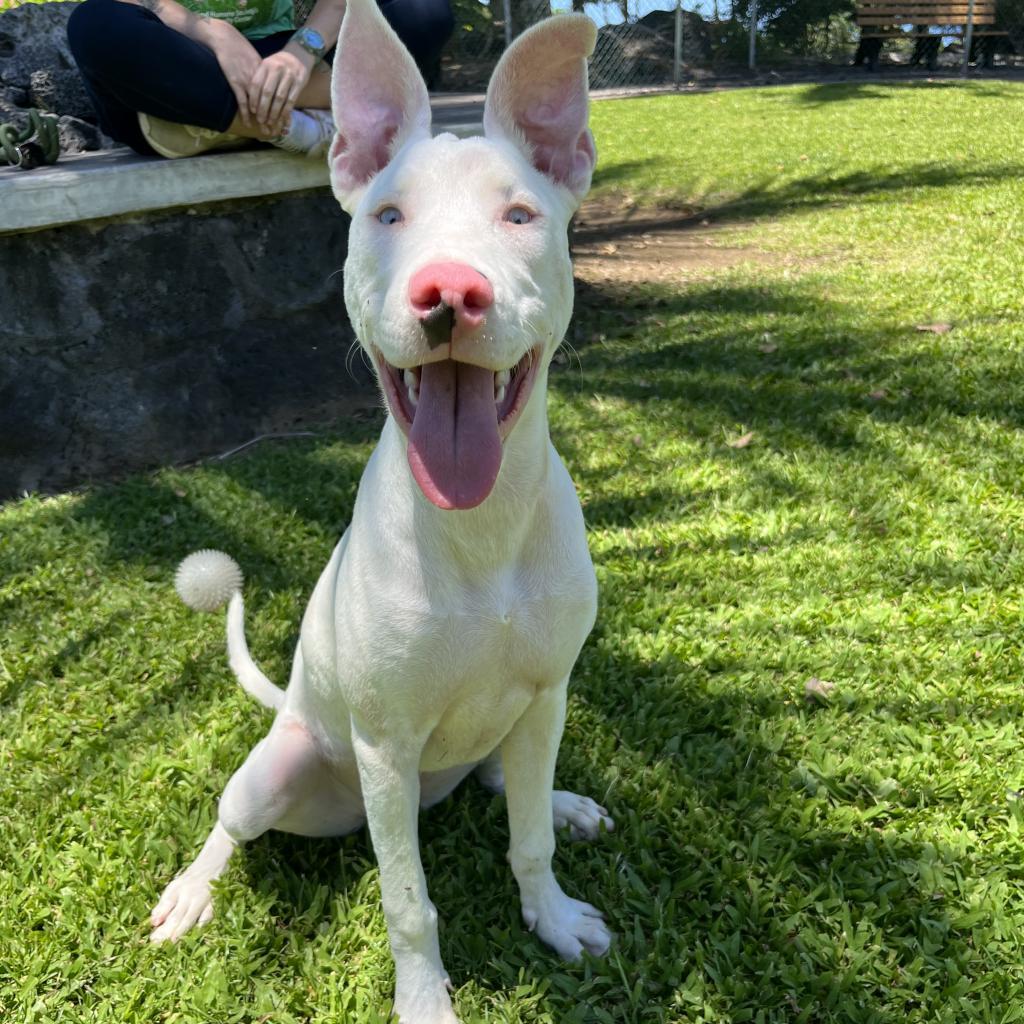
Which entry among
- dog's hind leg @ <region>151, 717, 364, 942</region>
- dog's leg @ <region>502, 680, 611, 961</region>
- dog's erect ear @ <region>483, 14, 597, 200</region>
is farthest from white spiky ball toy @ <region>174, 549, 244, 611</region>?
dog's erect ear @ <region>483, 14, 597, 200</region>

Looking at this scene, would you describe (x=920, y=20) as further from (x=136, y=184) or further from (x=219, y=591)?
(x=219, y=591)

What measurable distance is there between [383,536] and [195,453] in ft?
11.0

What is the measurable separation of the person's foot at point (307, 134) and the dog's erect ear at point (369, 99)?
2.93 m

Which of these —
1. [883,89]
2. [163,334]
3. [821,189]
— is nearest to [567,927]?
[163,334]

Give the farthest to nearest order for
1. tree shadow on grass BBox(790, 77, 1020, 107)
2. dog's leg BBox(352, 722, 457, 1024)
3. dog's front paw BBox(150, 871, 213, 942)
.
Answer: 1. tree shadow on grass BBox(790, 77, 1020, 107)
2. dog's front paw BBox(150, 871, 213, 942)
3. dog's leg BBox(352, 722, 457, 1024)

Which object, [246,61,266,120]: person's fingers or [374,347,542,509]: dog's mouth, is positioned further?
[246,61,266,120]: person's fingers

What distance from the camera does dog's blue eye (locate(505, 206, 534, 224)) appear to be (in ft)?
5.65

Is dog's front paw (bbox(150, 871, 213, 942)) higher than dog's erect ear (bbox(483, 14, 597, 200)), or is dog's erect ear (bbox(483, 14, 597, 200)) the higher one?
dog's erect ear (bbox(483, 14, 597, 200))

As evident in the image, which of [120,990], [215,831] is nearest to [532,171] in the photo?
[215,831]

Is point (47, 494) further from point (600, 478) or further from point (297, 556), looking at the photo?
point (600, 478)

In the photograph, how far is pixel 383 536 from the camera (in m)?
1.93

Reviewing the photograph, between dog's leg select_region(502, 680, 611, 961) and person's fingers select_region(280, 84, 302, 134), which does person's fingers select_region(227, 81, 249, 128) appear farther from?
dog's leg select_region(502, 680, 611, 961)

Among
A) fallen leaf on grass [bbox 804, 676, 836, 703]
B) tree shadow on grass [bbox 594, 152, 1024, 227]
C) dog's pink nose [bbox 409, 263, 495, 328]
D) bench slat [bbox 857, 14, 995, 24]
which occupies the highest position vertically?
bench slat [bbox 857, 14, 995, 24]

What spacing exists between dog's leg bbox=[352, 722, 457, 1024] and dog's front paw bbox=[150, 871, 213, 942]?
537 mm
